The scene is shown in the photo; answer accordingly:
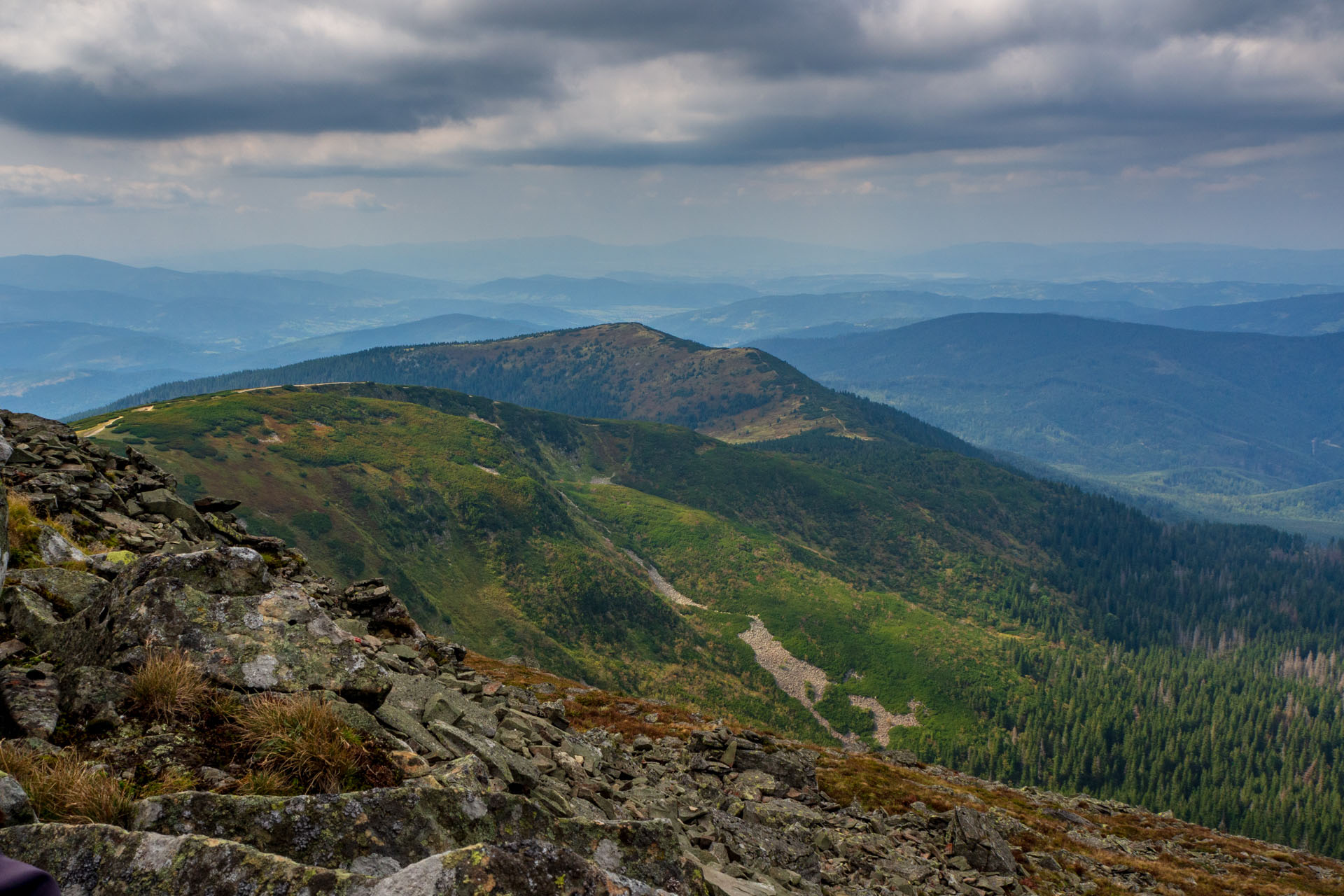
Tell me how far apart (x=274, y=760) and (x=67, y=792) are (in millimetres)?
2505

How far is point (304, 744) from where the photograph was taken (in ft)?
36.3

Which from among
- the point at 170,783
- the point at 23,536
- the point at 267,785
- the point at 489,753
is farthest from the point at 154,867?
the point at 23,536

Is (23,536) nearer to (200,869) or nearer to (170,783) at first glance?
(170,783)

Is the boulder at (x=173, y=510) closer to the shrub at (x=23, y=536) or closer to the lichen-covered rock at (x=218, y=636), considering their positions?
the shrub at (x=23, y=536)

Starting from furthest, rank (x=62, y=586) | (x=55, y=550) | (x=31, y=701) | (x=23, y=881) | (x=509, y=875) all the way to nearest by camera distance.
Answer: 1. (x=55, y=550)
2. (x=62, y=586)
3. (x=31, y=701)
4. (x=509, y=875)
5. (x=23, y=881)

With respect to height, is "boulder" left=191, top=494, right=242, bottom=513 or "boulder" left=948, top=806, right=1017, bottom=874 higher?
"boulder" left=191, top=494, right=242, bottom=513

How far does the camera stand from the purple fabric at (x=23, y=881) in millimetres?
4012

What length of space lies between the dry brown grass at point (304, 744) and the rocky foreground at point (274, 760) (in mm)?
37

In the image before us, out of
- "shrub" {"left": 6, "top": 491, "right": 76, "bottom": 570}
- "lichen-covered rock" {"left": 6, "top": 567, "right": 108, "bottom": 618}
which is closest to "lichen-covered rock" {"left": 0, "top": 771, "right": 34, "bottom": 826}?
"lichen-covered rock" {"left": 6, "top": 567, "right": 108, "bottom": 618}

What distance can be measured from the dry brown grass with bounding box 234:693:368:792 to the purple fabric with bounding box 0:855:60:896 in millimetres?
6946

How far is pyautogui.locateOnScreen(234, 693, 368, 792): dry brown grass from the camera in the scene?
1094 centimetres

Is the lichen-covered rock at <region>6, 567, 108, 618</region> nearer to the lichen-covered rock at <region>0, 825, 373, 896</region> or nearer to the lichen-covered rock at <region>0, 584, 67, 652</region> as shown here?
the lichen-covered rock at <region>0, 584, 67, 652</region>

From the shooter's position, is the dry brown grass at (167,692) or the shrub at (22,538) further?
the shrub at (22,538)

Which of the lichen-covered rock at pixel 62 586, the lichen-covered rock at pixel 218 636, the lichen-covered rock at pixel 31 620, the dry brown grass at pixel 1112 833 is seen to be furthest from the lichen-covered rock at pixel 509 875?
the dry brown grass at pixel 1112 833
